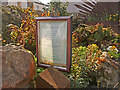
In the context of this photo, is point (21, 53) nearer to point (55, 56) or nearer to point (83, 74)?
point (55, 56)

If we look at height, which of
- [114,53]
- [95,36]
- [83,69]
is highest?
[95,36]

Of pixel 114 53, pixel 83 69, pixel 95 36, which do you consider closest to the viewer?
pixel 83 69

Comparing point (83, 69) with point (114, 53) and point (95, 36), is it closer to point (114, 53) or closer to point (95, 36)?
point (114, 53)

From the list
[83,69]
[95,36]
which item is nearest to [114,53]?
[95,36]

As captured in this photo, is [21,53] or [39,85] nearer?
[39,85]

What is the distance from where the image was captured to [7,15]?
163 inches

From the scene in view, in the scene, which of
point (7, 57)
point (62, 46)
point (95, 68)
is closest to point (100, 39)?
point (95, 68)

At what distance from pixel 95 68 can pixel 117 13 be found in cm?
496

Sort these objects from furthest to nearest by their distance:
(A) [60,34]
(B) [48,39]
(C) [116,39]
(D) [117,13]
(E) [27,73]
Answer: (D) [117,13]
(C) [116,39]
(B) [48,39]
(A) [60,34]
(E) [27,73]

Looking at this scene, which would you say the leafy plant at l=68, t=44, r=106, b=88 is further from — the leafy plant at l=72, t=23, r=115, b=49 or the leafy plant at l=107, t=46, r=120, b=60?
the leafy plant at l=72, t=23, r=115, b=49

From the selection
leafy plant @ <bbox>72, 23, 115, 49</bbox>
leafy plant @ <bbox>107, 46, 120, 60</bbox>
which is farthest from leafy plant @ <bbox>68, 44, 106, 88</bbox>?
leafy plant @ <bbox>72, 23, 115, 49</bbox>

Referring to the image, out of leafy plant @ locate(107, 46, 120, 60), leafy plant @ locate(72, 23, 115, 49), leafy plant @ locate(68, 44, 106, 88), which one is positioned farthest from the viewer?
leafy plant @ locate(72, 23, 115, 49)

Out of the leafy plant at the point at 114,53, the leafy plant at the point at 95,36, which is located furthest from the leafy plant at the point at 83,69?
the leafy plant at the point at 95,36

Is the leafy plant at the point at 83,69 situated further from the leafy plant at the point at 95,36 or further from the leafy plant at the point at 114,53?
the leafy plant at the point at 95,36
